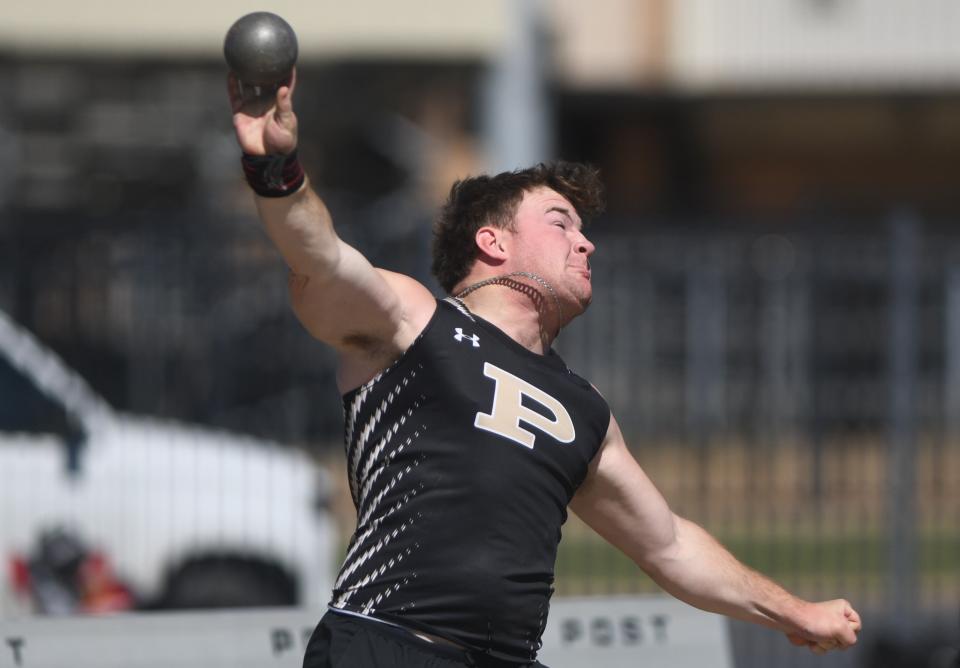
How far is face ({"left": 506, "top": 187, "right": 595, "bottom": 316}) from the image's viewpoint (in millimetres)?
3688

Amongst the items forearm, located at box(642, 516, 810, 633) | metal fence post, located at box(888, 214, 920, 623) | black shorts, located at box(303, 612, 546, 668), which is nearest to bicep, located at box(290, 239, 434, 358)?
black shorts, located at box(303, 612, 546, 668)

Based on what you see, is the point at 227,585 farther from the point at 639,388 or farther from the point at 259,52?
the point at 259,52

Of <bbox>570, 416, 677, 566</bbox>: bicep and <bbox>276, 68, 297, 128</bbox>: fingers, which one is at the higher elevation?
<bbox>276, 68, 297, 128</bbox>: fingers

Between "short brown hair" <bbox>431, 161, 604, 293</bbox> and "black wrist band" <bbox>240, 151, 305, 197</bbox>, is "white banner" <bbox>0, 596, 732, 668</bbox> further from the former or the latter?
"black wrist band" <bbox>240, 151, 305, 197</bbox>

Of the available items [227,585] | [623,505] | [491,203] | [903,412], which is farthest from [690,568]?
[903,412]

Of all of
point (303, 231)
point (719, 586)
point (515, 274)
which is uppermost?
point (515, 274)

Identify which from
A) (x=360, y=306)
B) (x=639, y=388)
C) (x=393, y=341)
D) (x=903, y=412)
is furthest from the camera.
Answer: (x=903, y=412)

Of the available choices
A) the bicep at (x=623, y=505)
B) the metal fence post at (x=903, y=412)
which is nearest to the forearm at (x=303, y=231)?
the bicep at (x=623, y=505)

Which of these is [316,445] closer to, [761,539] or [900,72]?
[761,539]

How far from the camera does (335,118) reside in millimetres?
16953

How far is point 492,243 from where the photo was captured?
3.75 meters

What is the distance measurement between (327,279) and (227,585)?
205 inches

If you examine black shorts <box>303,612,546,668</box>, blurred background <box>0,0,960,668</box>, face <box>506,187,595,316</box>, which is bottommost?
black shorts <box>303,612,546,668</box>

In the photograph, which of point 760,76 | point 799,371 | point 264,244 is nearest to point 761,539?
point 799,371
